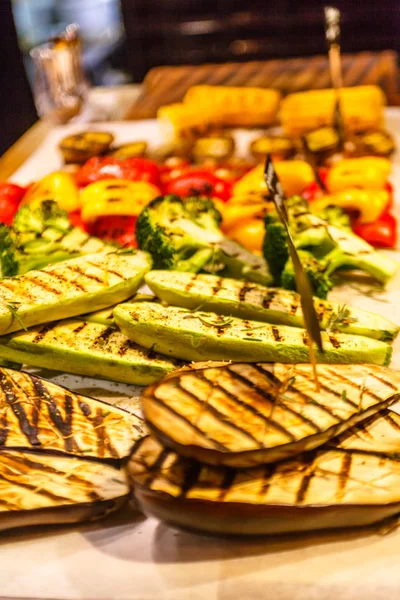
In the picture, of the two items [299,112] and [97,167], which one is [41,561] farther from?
[299,112]

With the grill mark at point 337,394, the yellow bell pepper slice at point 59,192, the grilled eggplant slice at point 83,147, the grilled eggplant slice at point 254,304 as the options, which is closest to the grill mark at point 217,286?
the grilled eggplant slice at point 254,304

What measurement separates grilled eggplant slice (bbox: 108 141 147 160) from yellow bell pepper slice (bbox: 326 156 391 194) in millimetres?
1491

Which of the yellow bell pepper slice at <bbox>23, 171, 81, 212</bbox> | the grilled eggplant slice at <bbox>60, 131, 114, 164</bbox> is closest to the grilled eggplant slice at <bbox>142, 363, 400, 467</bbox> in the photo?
the yellow bell pepper slice at <bbox>23, 171, 81, 212</bbox>

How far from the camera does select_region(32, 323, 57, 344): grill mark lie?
2.30 meters

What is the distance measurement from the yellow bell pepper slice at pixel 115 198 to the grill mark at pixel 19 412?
4.85ft

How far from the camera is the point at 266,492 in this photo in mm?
1534

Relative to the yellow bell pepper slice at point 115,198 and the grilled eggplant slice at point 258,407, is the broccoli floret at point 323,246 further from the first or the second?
the grilled eggplant slice at point 258,407

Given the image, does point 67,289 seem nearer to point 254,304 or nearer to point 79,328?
point 79,328

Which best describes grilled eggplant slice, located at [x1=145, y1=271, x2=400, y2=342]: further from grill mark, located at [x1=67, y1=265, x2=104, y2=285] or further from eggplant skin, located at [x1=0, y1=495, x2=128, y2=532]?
eggplant skin, located at [x1=0, y1=495, x2=128, y2=532]

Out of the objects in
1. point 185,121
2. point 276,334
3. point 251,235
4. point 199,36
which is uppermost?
point 199,36

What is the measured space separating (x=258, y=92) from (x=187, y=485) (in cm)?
420

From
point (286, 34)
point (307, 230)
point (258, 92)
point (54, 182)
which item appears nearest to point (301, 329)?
point (307, 230)

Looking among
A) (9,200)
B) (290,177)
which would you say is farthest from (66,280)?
(290,177)

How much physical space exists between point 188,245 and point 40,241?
692 millimetres
